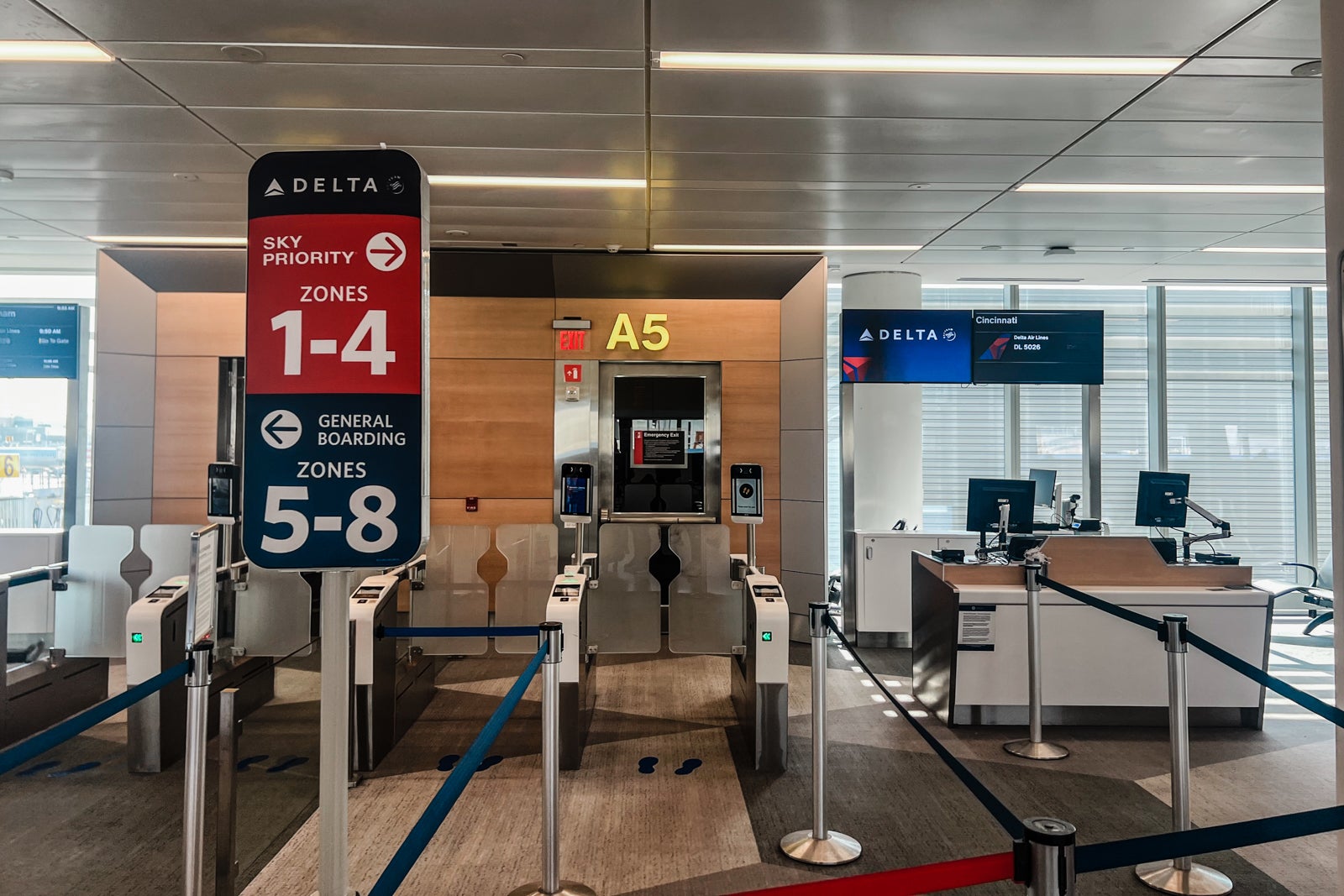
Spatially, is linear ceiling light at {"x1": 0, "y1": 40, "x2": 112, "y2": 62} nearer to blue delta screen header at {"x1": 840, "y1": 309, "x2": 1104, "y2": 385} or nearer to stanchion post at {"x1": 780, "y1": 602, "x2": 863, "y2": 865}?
stanchion post at {"x1": 780, "y1": 602, "x2": 863, "y2": 865}

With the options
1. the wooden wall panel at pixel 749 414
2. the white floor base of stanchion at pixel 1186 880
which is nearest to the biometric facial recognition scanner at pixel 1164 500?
the wooden wall panel at pixel 749 414

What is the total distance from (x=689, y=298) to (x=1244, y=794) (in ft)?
17.4

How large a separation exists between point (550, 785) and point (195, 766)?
3.74 ft

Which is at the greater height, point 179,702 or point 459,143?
point 459,143

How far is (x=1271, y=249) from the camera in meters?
7.05

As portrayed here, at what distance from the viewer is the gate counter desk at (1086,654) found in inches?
196

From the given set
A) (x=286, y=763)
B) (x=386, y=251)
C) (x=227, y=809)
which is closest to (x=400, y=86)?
(x=386, y=251)

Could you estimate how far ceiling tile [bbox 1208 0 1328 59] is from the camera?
3.10 m

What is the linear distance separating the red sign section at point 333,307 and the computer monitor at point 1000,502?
4.85 meters

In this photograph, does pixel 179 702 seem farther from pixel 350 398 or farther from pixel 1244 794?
pixel 1244 794

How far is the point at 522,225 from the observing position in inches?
250

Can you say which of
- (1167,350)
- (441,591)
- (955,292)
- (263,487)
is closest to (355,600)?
(441,591)

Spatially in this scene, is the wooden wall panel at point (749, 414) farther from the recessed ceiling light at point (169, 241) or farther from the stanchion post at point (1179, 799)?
the stanchion post at point (1179, 799)

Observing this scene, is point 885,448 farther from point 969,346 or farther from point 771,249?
point 771,249
